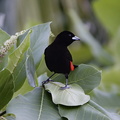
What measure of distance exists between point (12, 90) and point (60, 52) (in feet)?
0.50

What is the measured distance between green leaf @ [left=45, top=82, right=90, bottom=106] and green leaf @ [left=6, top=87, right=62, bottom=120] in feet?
0.10

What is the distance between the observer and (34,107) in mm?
1000

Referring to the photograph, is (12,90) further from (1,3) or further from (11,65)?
(1,3)

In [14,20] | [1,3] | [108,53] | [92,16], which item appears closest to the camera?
[108,53]

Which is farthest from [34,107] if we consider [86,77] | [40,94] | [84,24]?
[84,24]

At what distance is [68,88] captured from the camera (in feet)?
3.37

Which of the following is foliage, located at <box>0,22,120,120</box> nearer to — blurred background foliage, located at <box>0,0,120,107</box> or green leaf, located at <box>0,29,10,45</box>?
green leaf, located at <box>0,29,10,45</box>

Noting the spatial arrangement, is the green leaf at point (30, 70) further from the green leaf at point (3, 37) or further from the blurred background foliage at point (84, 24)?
the blurred background foliage at point (84, 24)

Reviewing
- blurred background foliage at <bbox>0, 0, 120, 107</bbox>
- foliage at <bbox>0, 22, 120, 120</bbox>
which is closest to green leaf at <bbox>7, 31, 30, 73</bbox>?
foliage at <bbox>0, 22, 120, 120</bbox>

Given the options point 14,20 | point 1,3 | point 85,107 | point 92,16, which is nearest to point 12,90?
point 85,107

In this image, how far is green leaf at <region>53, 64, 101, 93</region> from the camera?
1.07 m

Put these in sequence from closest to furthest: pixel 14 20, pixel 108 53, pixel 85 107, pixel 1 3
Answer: pixel 85 107, pixel 108 53, pixel 14 20, pixel 1 3

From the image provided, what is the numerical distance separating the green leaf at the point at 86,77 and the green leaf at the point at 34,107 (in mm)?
92

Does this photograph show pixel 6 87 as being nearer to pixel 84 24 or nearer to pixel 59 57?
pixel 59 57
